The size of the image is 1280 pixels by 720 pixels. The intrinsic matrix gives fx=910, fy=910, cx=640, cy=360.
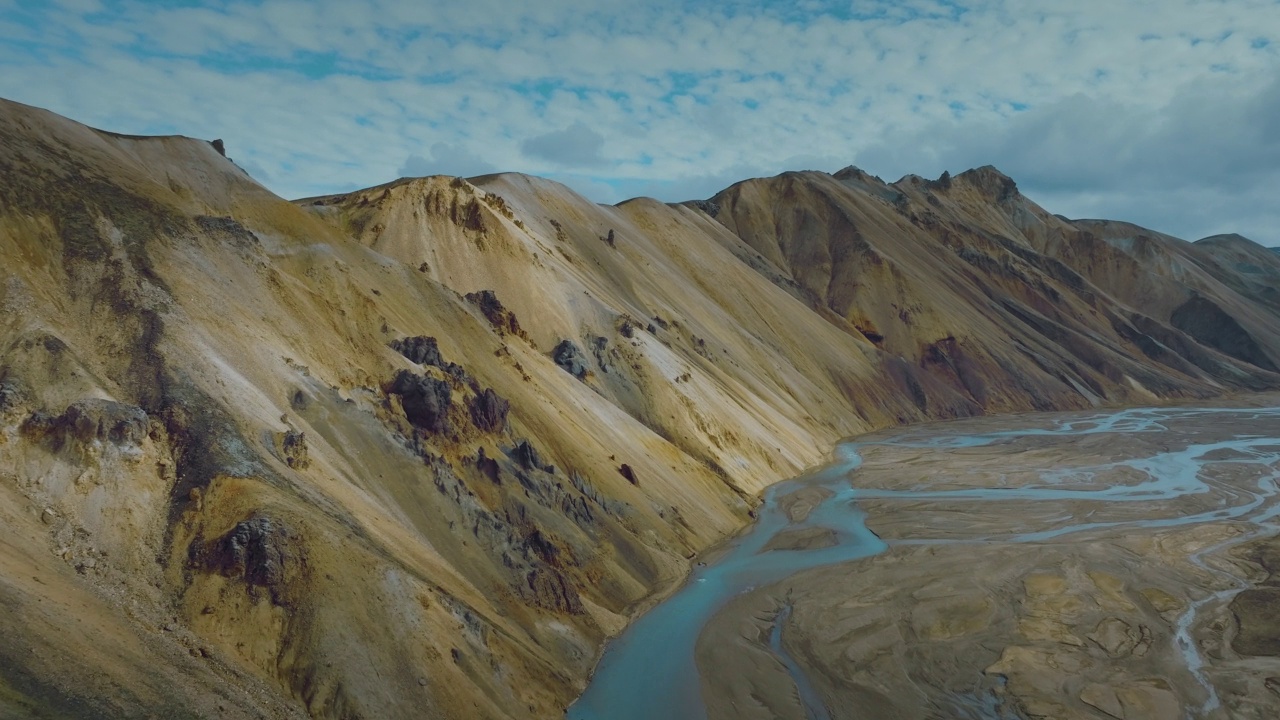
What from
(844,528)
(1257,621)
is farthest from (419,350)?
(1257,621)

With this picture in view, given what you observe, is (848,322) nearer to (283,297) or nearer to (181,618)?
(283,297)

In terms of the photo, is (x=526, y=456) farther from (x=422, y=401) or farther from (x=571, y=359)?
(x=571, y=359)

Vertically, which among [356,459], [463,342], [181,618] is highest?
[463,342]

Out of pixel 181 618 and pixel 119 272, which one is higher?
pixel 119 272

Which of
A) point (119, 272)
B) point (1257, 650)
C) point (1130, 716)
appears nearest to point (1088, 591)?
point (1257, 650)

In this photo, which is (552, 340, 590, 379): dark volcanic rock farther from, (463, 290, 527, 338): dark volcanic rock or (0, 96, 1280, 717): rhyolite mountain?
(463, 290, 527, 338): dark volcanic rock

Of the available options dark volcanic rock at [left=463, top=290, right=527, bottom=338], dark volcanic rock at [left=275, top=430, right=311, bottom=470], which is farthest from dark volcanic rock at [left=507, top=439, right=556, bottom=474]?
dark volcanic rock at [left=463, top=290, right=527, bottom=338]
